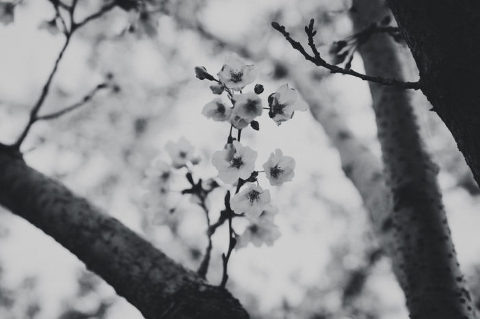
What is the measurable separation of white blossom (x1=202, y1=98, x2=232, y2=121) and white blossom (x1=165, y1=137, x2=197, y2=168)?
52 cm

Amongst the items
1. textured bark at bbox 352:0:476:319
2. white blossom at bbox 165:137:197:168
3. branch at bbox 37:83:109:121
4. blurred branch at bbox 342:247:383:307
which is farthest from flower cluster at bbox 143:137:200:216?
blurred branch at bbox 342:247:383:307

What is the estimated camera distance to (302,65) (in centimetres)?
430

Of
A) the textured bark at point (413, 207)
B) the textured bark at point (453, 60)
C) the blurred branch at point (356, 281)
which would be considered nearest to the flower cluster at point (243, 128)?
the textured bark at point (453, 60)

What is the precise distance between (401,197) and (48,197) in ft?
4.44

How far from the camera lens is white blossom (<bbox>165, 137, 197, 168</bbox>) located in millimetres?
1661

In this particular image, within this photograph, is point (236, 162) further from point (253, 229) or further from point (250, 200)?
point (253, 229)

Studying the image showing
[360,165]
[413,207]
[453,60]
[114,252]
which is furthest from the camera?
[360,165]

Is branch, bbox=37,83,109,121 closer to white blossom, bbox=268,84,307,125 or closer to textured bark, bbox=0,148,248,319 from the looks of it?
textured bark, bbox=0,148,248,319

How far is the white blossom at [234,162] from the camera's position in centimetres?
108

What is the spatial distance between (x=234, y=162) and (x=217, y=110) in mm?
171

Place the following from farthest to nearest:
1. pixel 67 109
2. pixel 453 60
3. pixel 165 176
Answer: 1. pixel 67 109
2. pixel 165 176
3. pixel 453 60

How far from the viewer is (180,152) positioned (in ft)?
5.49

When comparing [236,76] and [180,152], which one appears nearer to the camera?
[236,76]

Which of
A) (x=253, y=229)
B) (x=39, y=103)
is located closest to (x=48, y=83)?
(x=39, y=103)
